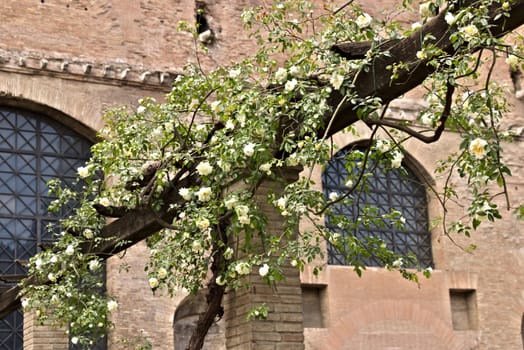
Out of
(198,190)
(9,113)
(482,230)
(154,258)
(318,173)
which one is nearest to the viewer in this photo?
(198,190)

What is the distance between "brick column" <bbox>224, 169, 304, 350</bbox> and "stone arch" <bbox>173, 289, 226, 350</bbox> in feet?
20.4

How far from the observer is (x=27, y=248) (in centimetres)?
1168

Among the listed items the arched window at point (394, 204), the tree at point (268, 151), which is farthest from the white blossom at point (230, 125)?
the arched window at point (394, 204)

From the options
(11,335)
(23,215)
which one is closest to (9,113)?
(23,215)

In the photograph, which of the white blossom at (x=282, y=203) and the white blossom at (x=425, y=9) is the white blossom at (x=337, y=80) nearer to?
the white blossom at (x=425, y=9)

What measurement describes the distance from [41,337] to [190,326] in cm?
382

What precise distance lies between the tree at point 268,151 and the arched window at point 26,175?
4490 millimetres

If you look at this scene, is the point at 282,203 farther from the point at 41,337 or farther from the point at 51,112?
the point at 51,112

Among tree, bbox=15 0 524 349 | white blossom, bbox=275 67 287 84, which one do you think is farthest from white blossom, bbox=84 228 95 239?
white blossom, bbox=275 67 287 84

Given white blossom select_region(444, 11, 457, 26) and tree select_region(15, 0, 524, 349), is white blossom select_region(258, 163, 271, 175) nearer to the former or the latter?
tree select_region(15, 0, 524, 349)

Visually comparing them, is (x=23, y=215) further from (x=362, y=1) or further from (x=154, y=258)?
(x=362, y=1)

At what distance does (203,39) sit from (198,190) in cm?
800

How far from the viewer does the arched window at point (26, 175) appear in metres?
11.6

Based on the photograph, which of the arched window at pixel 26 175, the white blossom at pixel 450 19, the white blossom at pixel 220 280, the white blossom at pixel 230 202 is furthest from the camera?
the arched window at pixel 26 175
